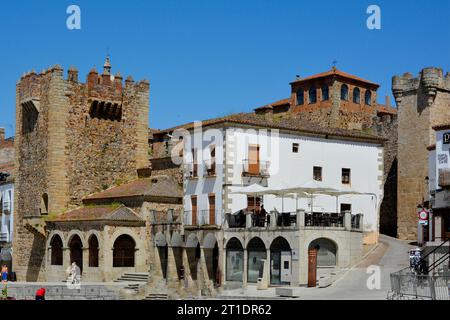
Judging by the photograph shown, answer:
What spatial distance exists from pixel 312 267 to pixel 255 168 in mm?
8009

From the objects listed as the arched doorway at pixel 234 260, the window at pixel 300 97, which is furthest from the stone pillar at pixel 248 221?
the window at pixel 300 97

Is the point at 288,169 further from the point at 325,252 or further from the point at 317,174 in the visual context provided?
the point at 325,252

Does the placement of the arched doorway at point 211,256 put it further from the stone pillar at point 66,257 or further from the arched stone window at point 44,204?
the arched stone window at point 44,204

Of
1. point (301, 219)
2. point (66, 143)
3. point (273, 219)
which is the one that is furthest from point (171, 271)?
point (66, 143)

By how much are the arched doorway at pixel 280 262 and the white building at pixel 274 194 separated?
0.05 metres

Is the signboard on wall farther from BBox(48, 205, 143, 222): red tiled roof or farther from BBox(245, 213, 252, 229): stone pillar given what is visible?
BBox(48, 205, 143, 222): red tiled roof

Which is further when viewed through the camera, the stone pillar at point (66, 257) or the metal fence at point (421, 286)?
the stone pillar at point (66, 257)

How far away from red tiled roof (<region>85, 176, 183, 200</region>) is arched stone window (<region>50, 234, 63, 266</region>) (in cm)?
360

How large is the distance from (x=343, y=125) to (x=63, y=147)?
68.1 ft

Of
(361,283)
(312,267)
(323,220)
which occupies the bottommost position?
(361,283)

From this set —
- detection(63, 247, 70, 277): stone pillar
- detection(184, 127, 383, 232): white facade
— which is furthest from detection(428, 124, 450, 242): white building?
detection(63, 247, 70, 277): stone pillar

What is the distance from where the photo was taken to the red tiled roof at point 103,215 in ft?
159

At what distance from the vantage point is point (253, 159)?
4144 centimetres
